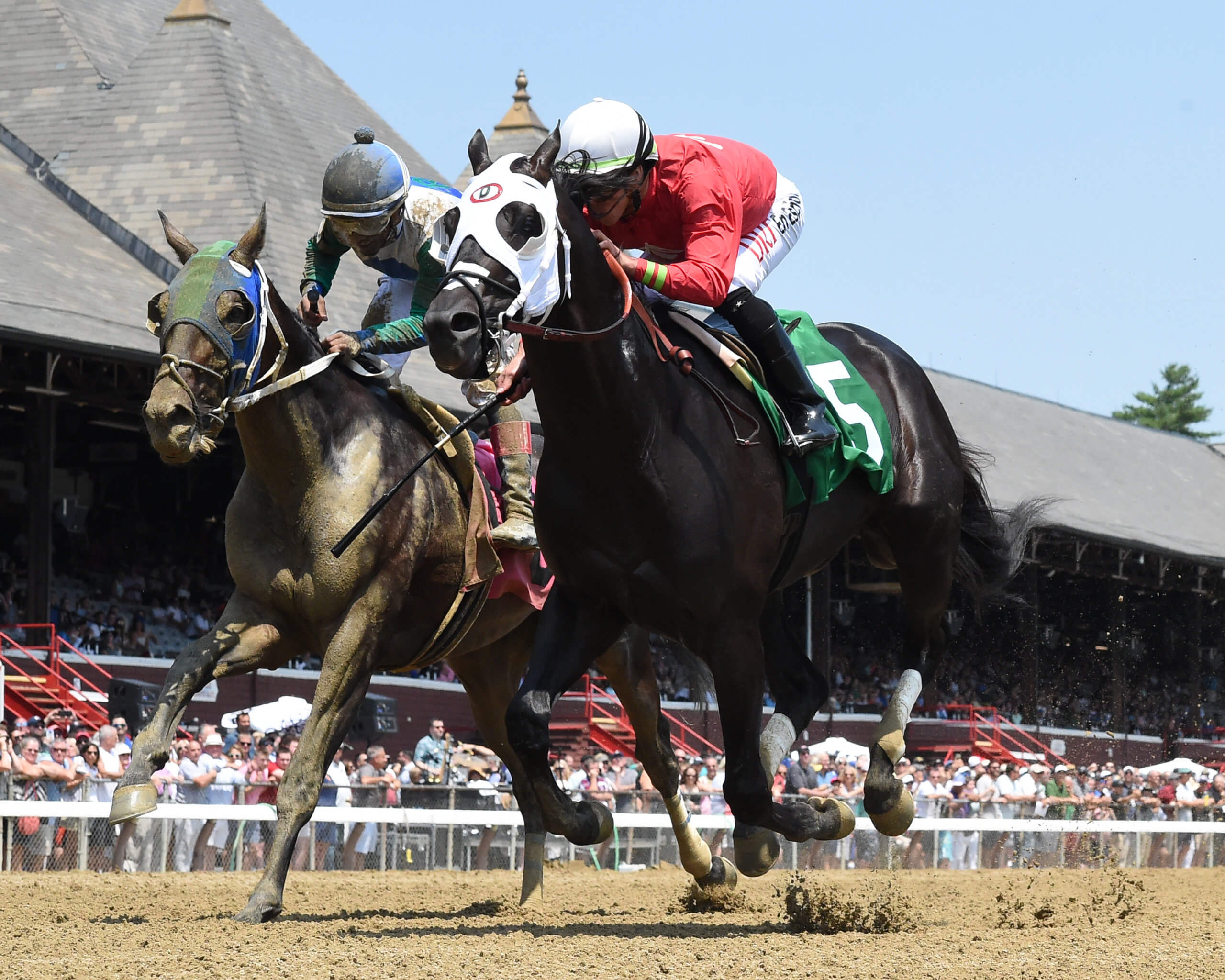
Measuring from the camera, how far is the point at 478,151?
526cm

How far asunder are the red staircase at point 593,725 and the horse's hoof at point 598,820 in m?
13.7

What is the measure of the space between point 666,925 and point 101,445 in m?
17.1

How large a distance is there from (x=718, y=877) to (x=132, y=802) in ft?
8.81

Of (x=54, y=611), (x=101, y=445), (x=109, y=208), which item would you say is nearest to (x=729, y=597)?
(x=54, y=611)

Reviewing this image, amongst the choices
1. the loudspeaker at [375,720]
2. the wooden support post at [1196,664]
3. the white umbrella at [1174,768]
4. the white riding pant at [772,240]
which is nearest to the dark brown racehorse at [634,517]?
the white riding pant at [772,240]

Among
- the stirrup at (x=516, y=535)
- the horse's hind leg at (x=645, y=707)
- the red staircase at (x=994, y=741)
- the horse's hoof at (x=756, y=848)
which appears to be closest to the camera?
the horse's hoof at (x=756, y=848)

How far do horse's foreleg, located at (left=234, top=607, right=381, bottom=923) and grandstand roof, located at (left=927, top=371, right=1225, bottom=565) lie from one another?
18.8m

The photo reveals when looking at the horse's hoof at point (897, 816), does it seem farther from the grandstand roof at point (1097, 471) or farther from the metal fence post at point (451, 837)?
the grandstand roof at point (1097, 471)

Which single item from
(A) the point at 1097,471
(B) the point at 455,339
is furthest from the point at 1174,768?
(B) the point at 455,339

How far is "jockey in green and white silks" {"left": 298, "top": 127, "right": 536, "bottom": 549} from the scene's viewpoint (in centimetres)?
676

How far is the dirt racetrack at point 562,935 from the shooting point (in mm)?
4559

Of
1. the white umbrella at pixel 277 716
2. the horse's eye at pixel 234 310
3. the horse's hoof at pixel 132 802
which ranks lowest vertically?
the horse's hoof at pixel 132 802

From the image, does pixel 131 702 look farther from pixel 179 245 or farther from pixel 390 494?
pixel 390 494

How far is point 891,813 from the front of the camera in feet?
21.1
